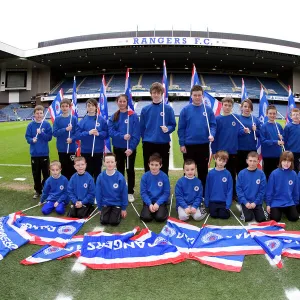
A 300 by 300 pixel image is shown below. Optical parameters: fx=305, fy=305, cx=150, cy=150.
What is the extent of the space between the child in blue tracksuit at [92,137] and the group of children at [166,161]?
19 mm

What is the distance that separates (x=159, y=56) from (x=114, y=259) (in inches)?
1513

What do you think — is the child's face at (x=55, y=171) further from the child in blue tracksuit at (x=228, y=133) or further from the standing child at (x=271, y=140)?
the standing child at (x=271, y=140)

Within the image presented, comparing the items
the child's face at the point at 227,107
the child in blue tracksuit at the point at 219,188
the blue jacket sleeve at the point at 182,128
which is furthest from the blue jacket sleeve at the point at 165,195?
the child's face at the point at 227,107

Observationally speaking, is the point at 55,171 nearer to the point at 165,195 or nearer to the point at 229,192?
the point at 165,195

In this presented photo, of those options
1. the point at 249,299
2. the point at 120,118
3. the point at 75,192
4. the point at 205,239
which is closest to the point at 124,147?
the point at 120,118

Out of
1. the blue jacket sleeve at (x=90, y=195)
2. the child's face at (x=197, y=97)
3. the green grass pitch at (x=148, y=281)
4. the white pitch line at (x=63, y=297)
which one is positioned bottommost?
the white pitch line at (x=63, y=297)

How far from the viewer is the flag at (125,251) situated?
129 inches

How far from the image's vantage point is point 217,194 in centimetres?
494

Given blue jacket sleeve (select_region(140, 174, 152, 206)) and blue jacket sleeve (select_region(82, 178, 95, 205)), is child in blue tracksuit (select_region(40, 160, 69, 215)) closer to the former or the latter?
blue jacket sleeve (select_region(82, 178, 95, 205))

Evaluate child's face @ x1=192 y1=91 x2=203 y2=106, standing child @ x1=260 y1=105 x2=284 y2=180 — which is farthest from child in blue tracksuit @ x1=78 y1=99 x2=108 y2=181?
standing child @ x1=260 y1=105 x2=284 y2=180

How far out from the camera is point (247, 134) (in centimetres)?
581

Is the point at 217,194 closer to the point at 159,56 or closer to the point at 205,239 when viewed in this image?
the point at 205,239

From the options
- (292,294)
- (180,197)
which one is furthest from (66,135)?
(292,294)

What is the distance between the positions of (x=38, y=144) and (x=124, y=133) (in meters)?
1.76
